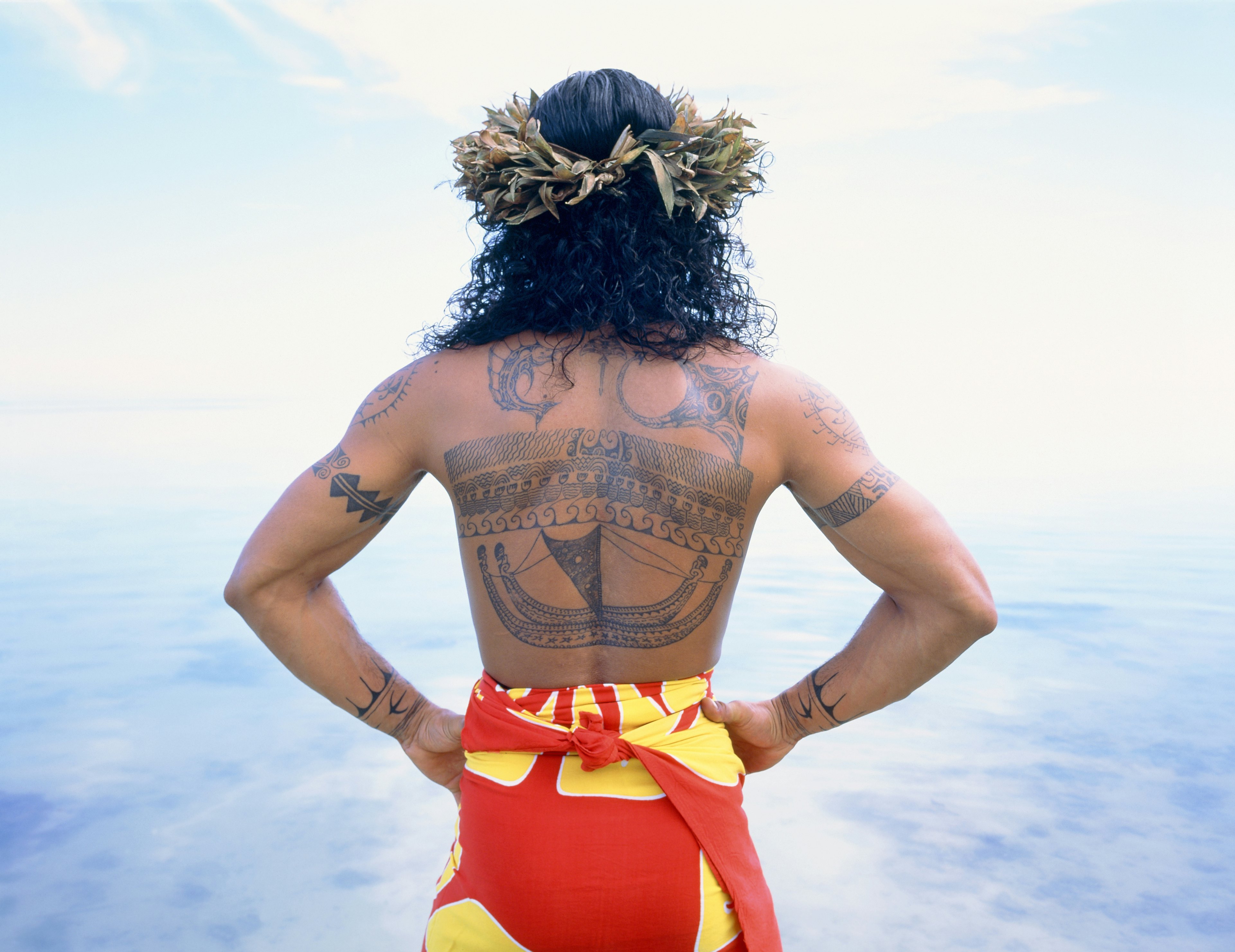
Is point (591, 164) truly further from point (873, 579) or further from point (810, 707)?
point (810, 707)

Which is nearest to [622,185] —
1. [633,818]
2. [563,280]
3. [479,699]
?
[563,280]

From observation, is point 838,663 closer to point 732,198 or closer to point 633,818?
point 633,818

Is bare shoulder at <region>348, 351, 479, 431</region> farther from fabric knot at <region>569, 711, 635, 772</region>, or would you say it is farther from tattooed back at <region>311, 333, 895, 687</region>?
fabric knot at <region>569, 711, 635, 772</region>

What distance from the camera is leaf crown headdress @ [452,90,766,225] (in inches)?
61.2

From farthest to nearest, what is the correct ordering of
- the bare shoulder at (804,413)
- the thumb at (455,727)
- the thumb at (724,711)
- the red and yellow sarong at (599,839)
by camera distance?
the thumb at (455,727) → the thumb at (724,711) → the bare shoulder at (804,413) → the red and yellow sarong at (599,839)

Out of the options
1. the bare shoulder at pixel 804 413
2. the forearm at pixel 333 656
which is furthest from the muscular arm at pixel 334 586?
the bare shoulder at pixel 804 413

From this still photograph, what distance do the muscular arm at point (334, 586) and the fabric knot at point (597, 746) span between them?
418 mm

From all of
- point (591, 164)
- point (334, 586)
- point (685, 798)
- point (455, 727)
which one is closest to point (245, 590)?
point (334, 586)

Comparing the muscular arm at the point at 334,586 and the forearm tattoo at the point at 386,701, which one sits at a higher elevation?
the muscular arm at the point at 334,586

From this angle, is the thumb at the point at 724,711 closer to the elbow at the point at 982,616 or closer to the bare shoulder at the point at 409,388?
the elbow at the point at 982,616

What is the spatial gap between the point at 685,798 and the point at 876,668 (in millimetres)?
486

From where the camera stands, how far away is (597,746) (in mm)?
1453

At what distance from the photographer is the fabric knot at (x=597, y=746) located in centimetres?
145

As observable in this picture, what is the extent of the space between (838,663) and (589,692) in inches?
21.6
